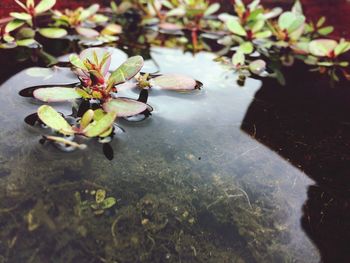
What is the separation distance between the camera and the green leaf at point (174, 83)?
123cm

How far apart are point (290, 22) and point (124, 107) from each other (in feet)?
3.69

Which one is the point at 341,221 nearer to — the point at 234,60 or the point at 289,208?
the point at 289,208

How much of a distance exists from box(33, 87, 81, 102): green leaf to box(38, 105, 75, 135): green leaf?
0.30ft

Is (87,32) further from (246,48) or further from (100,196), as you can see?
(100,196)

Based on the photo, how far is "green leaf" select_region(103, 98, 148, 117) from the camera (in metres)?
1.04

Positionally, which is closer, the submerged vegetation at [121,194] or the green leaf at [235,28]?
the submerged vegetation at [121,194]

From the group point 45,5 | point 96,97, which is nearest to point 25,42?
point 45,5

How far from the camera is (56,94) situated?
3.54 ft

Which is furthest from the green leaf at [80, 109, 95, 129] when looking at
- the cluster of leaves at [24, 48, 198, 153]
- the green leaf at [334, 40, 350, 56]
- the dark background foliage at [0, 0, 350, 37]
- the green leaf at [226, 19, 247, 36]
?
the green leaf at [334, 40, 350, 56]

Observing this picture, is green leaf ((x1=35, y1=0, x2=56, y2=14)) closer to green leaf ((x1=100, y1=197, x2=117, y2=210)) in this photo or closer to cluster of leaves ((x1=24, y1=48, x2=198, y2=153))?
cluster of leaves ((x1=24, y1=48, x2=198, y2=153))

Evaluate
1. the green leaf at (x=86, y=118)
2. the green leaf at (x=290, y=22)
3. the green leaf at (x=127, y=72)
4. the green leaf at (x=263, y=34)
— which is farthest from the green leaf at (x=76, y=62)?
the green leaf at (x=290, y=22)

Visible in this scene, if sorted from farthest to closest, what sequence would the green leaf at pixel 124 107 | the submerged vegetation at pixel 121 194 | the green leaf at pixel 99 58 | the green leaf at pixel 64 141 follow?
the green leaf at pixel 99 58
the green leaf at pixel 124 107
the green leaf at pixel 64 141
the submerged vegetation at pixel 121 194

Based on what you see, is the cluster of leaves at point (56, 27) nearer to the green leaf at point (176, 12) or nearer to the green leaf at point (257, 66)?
the green leaf at point (176, 12)

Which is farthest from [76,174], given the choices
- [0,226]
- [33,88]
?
[33,88]
